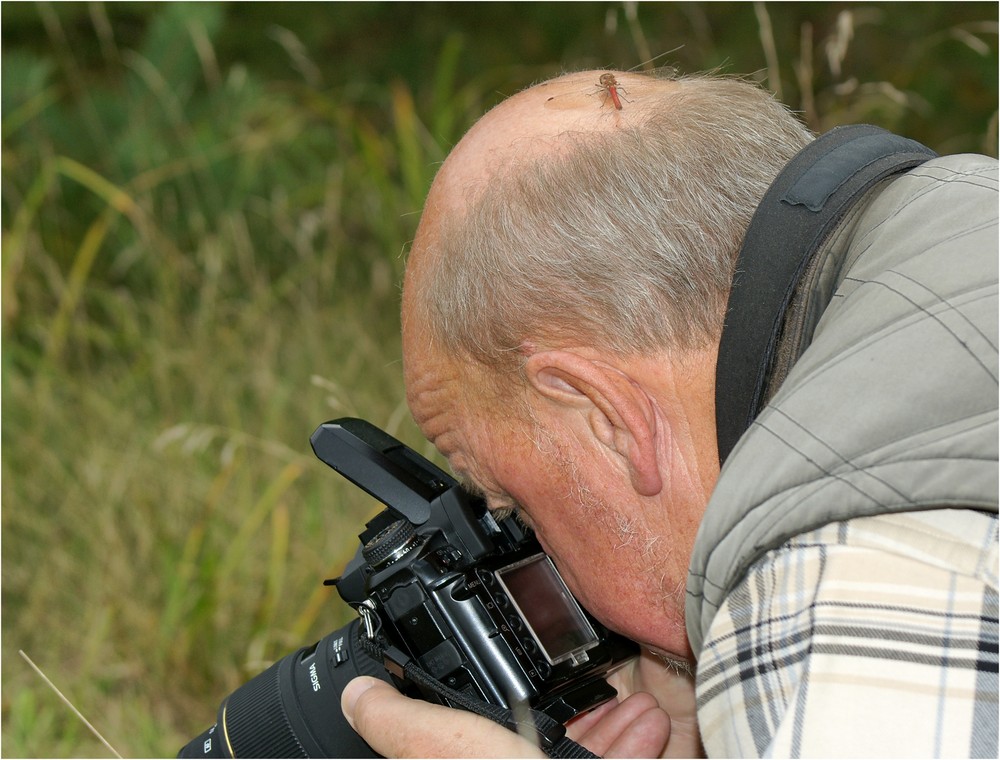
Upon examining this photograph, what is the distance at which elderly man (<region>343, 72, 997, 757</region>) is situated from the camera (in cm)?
92

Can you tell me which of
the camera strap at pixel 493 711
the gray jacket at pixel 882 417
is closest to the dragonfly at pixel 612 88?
the gray jacket at pixel 882 417

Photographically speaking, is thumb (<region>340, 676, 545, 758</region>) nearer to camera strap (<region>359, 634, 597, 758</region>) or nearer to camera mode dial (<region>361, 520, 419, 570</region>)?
camera strap (<region>359, 634, 597, 758</region>)

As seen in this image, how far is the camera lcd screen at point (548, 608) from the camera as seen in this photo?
4.93 ft

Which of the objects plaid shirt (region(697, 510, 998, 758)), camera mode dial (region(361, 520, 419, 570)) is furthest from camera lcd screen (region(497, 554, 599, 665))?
plaid shirt (region(697, 510, 998, 758))

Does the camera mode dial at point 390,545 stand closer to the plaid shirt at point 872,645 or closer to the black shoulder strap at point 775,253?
the black shoulder strap at point 775,253

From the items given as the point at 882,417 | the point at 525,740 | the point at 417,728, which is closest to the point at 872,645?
the point at 882,417

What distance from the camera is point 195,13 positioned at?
3.29 m

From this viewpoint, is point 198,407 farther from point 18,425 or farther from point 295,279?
point 295,279

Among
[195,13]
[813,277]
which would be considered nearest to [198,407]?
[195,13]

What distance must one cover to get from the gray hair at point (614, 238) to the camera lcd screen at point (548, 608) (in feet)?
1.14

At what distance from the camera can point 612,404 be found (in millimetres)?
1235

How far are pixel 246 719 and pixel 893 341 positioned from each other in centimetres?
111

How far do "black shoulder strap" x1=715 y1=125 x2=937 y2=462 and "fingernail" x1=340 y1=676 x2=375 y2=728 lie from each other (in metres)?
0.60

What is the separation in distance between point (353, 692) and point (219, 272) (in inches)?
74.0
